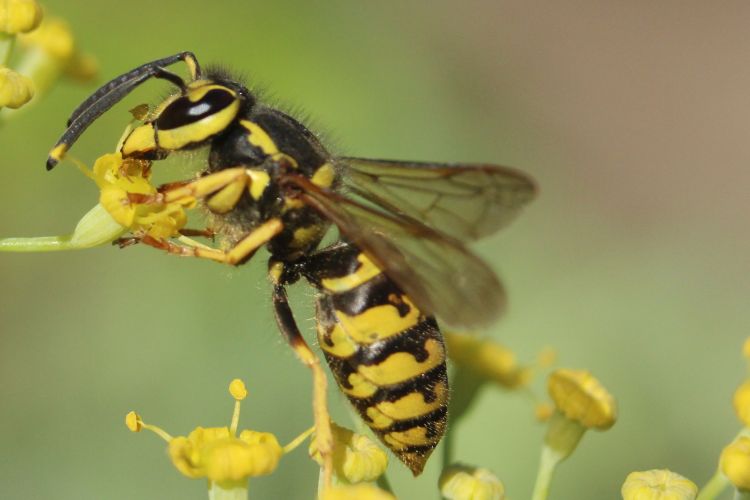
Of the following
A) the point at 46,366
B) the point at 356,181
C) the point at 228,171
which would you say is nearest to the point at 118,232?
the point at 228,171

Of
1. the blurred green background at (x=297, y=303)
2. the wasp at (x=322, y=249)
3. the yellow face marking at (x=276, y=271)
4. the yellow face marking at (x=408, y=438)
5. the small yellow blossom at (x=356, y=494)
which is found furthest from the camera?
the blurred green background at (x=297, y=303)

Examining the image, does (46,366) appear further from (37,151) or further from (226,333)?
(37,151)

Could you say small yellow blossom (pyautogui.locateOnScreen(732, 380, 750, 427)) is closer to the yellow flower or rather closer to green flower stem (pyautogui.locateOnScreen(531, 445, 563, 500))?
A: green flower stem (pyautogui.locateOnScreen(531, 445, 563, 500))

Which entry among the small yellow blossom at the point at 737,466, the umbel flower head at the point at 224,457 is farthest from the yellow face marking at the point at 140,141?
the small yellow blossom at the point at 737,466

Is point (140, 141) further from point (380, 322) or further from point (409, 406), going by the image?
point (409, 406)

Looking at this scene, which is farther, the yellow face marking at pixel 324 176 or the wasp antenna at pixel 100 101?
the yellow face marking at pixel 324 176

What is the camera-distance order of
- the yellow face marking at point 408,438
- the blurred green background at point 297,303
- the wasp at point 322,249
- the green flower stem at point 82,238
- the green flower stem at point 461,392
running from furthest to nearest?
1. the blurred green background at point 297,303
2. the green flower stem at point 461,392
3. the yellow face marking at point 408,438
4. the wasp at point 322,249
5. the green flower stem at point 82,238

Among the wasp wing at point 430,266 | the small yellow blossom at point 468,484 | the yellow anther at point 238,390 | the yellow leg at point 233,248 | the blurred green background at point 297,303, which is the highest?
the wasp wing at point 430,266

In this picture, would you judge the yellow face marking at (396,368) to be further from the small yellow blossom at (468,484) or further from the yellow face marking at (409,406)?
the small yellow blossom at (468,484)

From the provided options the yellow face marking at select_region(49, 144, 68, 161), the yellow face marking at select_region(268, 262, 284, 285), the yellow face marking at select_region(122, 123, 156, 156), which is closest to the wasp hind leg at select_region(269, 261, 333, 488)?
the yellow face marking at select_region(268, 262, 284, 285)
